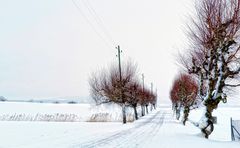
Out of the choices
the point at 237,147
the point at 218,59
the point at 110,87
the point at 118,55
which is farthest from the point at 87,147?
the point at 110,87

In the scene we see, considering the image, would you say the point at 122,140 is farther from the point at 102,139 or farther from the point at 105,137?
the point at 105,137

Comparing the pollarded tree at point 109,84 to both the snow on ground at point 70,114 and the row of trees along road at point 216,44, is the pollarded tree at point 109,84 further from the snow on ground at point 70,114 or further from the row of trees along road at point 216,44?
the row of trees along road at point 216,44

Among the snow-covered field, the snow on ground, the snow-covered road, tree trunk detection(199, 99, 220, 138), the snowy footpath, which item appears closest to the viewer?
the snowy footpath

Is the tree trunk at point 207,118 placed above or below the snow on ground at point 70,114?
above

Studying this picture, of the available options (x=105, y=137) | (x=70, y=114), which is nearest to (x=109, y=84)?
(x=70, y=114)

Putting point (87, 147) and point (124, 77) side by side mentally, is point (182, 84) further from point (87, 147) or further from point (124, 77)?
point (87, 147)

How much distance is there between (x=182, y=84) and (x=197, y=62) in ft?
80.1

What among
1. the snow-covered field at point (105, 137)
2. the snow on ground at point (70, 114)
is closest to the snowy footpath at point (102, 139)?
the snow-covered field at point (105, 137)

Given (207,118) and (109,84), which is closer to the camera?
(207,118)

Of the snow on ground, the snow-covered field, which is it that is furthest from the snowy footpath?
the snow on ground

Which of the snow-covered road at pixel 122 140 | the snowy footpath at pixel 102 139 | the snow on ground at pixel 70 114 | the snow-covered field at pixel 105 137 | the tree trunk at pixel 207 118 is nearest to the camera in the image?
the snowy footpath at pixel 102 139

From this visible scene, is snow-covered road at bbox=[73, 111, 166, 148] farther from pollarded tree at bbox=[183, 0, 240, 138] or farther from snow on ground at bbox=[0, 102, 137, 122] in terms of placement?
snow on ground at bbox=[0, 102, 137, 122]

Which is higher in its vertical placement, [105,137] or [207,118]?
[207,118]

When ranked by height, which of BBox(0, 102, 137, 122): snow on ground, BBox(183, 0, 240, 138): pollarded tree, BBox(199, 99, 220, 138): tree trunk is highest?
BBox(183, 0, 240, 138): pollarded tree
